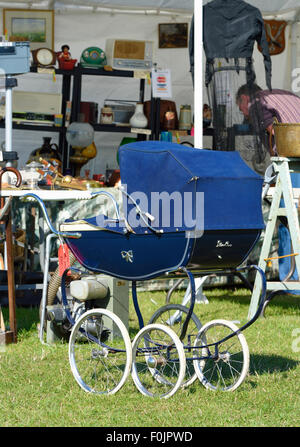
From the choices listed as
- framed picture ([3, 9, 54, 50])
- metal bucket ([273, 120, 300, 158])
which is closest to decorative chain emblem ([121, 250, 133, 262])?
metal bucket ([273, 120, 300, 158])

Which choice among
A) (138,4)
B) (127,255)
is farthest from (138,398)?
(138,4)

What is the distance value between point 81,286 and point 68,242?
2.84 ft

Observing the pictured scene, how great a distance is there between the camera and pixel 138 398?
12.1 ft

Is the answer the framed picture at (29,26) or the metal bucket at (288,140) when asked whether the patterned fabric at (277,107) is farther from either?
the framed picture at (29,26)

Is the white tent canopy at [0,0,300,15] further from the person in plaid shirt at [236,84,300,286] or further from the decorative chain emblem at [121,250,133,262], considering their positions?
the decorative chain emblem at [121,250,133,262]

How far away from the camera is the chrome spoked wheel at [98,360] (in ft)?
12.1

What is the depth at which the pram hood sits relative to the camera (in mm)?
3564

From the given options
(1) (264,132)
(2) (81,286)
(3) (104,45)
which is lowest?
(2) (81,286)

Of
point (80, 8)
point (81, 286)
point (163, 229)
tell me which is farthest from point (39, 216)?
point (80, 8)

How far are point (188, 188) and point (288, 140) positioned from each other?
2309 millimetres

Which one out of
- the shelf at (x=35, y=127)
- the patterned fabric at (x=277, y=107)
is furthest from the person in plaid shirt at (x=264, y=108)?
the shelf at (x=35, y=127)

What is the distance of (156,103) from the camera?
871cm

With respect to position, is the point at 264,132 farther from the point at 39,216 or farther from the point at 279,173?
the point at 39,216

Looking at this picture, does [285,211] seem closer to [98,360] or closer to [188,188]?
[98,360]
